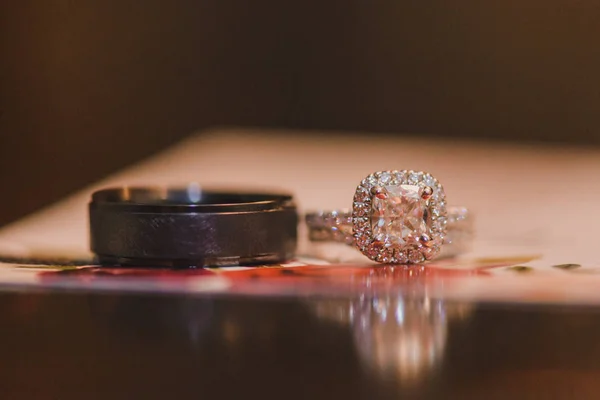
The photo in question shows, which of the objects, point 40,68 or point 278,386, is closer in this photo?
point 278,386

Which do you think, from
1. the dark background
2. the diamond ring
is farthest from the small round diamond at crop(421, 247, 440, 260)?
the dark background

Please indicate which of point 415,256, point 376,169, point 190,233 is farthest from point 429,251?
point 376,169

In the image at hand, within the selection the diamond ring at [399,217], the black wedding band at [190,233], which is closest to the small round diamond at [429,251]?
the diamond ring at [399,217]

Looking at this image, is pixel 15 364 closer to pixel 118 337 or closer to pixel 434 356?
pixel 118 337

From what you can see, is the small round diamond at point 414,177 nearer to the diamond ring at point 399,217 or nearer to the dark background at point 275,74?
the diamond ring at point 399,217

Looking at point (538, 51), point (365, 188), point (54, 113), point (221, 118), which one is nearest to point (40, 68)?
point (54, 113)

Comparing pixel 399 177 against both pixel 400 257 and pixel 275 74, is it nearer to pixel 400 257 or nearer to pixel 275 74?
pixel 400 257
